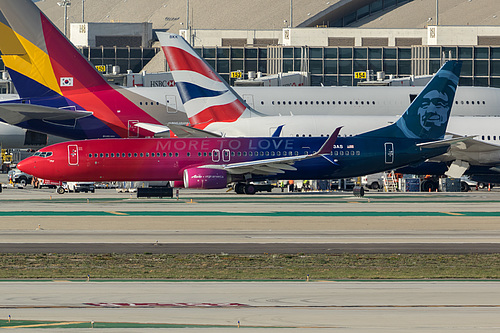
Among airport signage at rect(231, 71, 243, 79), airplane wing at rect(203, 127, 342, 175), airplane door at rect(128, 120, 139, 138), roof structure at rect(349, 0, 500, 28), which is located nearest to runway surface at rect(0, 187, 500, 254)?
airplane wing at rect(203, 127, 342, 175)

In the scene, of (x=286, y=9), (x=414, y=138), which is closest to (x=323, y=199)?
(x=414, y=138)

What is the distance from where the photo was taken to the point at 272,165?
5412cm

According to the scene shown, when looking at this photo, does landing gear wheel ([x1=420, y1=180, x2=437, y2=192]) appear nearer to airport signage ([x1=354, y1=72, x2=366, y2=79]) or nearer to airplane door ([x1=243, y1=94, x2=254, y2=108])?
airplane door ([x1=243, y1=94, x2=254, y2=108])

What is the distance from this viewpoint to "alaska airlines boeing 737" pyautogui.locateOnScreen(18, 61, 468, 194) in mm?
54000

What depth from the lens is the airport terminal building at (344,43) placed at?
11970 centimetres

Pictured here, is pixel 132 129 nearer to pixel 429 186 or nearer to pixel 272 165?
pixel 272 165

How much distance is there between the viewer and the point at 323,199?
53.0 meters

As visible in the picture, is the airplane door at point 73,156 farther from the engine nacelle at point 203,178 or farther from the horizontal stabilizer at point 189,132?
the horizontal stabilizer at point 189,132

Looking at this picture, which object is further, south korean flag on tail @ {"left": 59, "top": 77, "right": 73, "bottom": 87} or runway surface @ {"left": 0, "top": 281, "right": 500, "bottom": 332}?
south korean flag on tail @ {"left": 59, "top": 77, "right": 73, "bottom": 87}

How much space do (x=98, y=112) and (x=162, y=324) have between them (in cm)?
4883

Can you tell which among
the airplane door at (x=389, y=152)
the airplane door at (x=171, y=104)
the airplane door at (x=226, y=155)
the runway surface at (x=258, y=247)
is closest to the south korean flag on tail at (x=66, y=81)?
the airplane door at (x=171, y=104)

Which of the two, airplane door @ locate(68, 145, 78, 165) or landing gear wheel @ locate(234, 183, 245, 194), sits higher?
airplane door @ locate(68, 145, 78, 165)

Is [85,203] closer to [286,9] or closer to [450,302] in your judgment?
[450,302]

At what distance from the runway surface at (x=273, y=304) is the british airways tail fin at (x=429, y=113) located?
35.8 m
